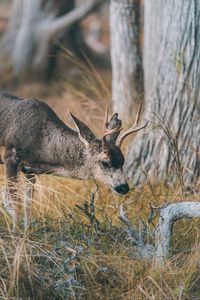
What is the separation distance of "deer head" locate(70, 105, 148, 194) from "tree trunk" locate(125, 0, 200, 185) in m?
1.12

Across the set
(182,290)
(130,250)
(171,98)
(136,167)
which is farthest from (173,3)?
(182,290)

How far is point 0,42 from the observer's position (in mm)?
15914

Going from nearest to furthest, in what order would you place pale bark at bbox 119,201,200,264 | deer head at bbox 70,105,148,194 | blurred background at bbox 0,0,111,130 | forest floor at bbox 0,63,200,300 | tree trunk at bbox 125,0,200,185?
forest floor at bbox 0,63,200,300 → pale bark at bbox 119,201,200,264 → deer head at bbox 70,105,148,194 → tree trunk at bbox 125,0,200,185 → blurred background at bbox 0,0,111,130

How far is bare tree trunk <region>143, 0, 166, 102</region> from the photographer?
10.3 m

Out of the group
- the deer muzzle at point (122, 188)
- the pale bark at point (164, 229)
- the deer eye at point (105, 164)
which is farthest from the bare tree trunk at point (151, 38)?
the pale bark at point (164, 229)

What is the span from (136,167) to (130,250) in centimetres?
237

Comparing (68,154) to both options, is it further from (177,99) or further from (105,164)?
(177,99)

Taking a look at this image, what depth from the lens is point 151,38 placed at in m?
10.6

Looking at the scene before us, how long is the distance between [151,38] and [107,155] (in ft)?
11.2

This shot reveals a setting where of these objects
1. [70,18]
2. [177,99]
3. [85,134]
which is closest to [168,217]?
[85,134]

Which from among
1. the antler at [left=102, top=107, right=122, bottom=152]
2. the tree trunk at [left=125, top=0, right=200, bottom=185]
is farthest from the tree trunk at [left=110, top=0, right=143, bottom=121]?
the antler at [left=102, top=107, right=122, bottom=152]

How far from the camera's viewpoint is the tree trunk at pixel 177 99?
28.5ft

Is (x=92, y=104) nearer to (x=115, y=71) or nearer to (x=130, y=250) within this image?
(x=115, y=71)

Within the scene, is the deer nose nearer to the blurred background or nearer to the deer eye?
the deer eye
